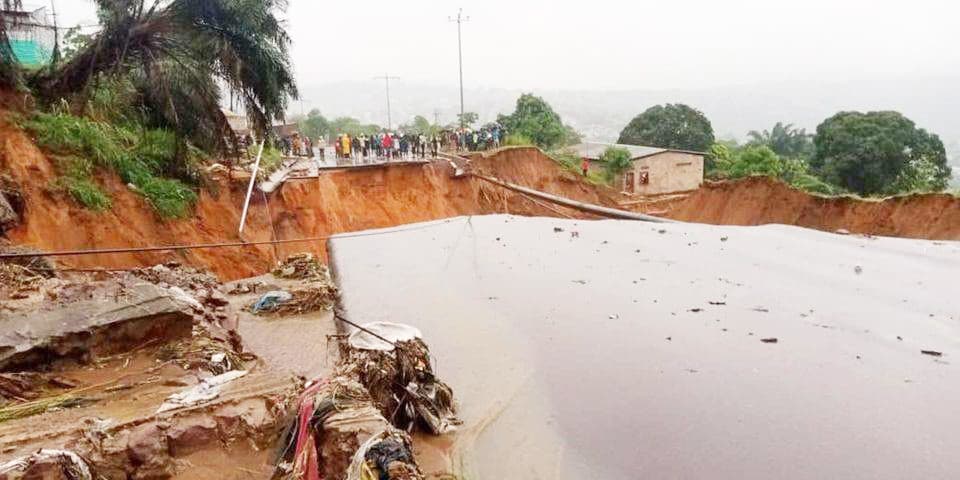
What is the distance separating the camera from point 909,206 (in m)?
17.3

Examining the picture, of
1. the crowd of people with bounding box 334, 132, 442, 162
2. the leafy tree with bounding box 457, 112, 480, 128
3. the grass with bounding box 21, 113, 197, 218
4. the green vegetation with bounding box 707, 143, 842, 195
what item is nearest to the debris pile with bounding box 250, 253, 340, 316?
the grass with bounding box 21, 113, 197, 218

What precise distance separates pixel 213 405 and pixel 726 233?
10140mm

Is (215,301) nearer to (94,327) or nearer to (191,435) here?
(94,327)

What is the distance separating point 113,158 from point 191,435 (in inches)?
428

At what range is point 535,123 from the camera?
3578 cm

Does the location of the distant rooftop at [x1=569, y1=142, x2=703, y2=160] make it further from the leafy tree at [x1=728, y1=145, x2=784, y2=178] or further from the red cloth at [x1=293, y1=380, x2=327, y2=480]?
the red cloth at [x1=293, y1=380, x2=327, y2=480]

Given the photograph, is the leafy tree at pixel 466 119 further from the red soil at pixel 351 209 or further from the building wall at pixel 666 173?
the red soil at pixel 351 209

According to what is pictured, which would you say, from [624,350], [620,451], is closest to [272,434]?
[620,451]

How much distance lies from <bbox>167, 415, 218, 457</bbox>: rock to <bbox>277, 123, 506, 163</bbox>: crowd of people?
67.6 feet

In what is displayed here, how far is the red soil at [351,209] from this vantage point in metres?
10.6

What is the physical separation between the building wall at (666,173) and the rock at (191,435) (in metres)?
29.8

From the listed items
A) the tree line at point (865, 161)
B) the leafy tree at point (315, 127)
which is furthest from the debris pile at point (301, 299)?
the leafy tree at point (315, 127)

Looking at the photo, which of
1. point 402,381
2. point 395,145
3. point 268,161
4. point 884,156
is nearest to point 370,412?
point 402,381

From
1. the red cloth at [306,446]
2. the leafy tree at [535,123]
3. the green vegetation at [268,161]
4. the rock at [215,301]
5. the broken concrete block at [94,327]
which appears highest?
the leafy tree at [535,123]
